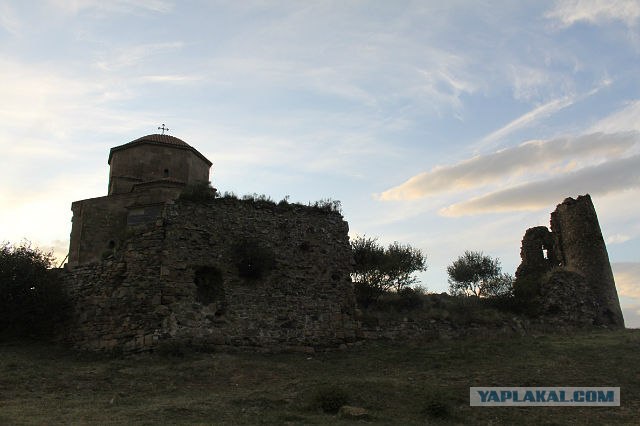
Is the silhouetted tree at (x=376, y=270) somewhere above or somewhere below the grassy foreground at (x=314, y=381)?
above

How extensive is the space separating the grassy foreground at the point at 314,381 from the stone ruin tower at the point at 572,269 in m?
3.41

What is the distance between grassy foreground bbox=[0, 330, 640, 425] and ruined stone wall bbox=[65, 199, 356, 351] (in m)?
0.71

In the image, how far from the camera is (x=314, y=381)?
12.3m

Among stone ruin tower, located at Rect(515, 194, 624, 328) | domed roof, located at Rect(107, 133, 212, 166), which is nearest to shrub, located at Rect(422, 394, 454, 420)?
stone ruin tower, located at Rect(515, 194, 624, 328)

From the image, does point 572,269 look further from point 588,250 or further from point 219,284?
point 219,284

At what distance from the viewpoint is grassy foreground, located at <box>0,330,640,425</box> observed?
9.85 metres

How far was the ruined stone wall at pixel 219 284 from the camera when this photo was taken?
50.1 ft

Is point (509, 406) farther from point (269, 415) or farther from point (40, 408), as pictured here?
point (40, 408)

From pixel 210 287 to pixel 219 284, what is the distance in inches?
10.5

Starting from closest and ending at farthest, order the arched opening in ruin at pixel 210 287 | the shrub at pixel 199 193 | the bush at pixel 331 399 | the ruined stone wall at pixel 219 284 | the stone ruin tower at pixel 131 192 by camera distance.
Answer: the bush at pixel 331 399 → the ruined stone wall at pixel 219 284 → the arched opening in ruin at pixel 210 287 → the shrub at pixel 199 193 → the stone ruin tower at pixel 131 192

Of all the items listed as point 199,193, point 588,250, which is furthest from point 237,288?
point 588,250

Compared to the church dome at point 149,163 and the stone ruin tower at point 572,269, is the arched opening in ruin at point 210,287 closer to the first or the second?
the church dome at point 149,163

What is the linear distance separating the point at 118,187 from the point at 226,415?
18.3 metres

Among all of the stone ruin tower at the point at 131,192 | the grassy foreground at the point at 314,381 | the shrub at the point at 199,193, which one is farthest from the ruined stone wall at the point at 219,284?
the stone ruin tower at the point at 131,192
